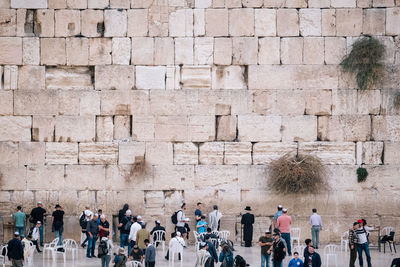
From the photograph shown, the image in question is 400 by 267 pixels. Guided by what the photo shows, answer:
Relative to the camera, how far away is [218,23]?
20.8 meters

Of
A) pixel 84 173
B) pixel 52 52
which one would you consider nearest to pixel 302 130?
pixel 84 173

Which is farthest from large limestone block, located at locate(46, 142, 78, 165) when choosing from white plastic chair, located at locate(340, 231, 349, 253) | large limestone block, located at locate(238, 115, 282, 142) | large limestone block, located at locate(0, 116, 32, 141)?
white plastic chair, located at locate(340, 231, 349, 253)

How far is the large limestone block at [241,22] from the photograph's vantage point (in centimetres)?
2081

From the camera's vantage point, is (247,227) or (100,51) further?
(100,51)

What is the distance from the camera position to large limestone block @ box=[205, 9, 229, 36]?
68.3ft

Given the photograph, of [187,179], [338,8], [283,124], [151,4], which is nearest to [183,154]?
[187,179]

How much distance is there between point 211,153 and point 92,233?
12.9 ft

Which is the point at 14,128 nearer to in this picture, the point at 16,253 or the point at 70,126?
the point at 70,126

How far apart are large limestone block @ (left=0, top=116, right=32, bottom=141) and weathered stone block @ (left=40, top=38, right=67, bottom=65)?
165 cm

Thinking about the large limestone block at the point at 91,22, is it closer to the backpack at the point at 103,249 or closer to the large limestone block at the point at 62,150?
the large limestone block at the point at 62,150

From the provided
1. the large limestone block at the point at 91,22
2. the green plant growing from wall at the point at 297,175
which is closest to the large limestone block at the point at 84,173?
the large limestone block at the point at 91,22

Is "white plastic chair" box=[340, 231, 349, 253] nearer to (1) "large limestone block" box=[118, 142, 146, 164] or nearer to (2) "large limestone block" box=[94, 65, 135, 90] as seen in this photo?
(1) "large limestone block" box=[118, 142, 146, 164]

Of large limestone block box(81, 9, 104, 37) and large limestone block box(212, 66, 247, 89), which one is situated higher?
large limestone block box(81, 9, 104, 37)

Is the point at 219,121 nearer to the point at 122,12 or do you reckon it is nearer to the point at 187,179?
the point at 187,179
